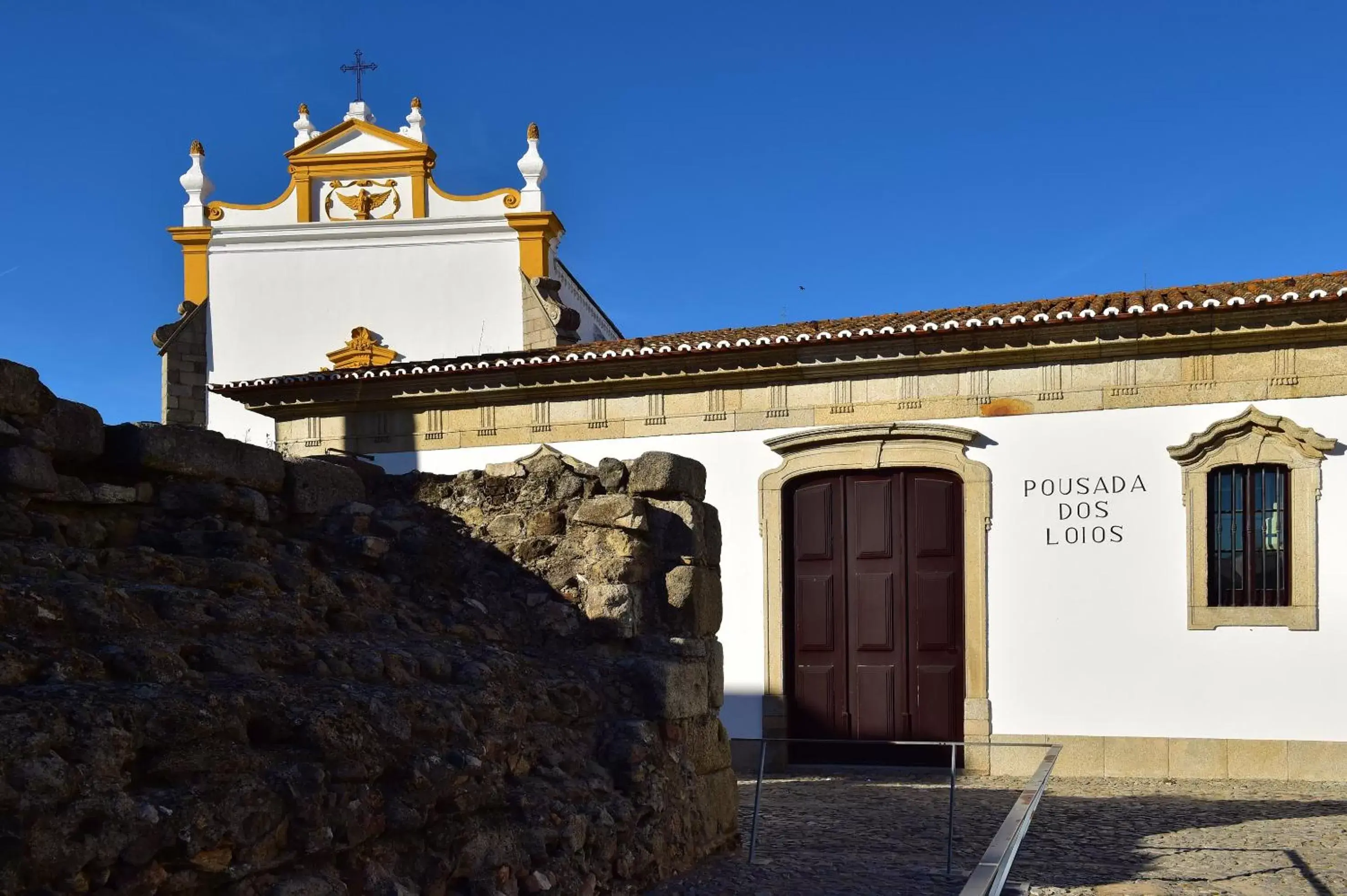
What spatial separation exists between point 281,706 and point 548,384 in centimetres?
790

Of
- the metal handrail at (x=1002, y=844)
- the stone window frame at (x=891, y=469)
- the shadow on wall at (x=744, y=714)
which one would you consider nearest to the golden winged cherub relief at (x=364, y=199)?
the stone window frame at (x=891, y=469)

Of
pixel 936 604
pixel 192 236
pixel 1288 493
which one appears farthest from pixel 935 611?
pixel 192 236

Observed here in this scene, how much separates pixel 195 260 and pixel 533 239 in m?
4.69

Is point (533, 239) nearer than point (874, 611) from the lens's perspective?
No

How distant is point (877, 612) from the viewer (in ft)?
33.9

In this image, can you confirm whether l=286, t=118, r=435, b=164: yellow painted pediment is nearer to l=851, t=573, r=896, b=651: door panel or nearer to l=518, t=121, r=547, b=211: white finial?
l=518, t=121, r=547, b=211: white finial

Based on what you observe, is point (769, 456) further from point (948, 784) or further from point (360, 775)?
point (360, 775)

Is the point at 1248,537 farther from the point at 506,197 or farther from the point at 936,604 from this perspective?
the point at 506,197

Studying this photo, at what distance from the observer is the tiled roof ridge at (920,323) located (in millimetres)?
9516

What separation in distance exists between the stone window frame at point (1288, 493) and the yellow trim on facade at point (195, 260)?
12.9m

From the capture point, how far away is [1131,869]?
6129mm

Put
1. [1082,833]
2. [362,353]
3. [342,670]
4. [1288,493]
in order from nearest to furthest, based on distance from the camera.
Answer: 1. [342,670]
2. [1082,833]
3. [1288,493]
4. [362,353]

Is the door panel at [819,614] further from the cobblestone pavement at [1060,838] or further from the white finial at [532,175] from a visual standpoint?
the white finial at [532,175]

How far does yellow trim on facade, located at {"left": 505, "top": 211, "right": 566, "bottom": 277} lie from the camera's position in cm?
1681
